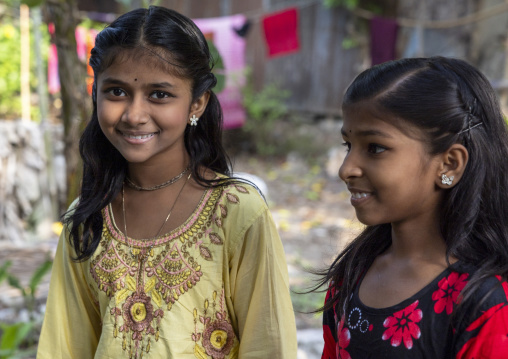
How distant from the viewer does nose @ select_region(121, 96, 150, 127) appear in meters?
1.68

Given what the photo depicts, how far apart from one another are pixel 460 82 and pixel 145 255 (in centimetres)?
100

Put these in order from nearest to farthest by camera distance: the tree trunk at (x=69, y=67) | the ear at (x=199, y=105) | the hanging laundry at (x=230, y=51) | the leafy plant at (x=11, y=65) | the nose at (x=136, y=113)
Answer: the nose at (x=136, y=113) → the ear at (x=199, y=105) → the tree trunk at (x=69, y=67) → the hanging laundry at (x=230, y=51) → the leafy plant at (x=11, y=65)

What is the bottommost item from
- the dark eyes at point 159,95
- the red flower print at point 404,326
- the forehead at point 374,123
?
the red flower print at point 404,326

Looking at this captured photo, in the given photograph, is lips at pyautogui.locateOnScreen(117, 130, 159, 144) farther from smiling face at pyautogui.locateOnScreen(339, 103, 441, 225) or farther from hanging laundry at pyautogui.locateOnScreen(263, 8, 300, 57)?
hanging laundry at pyautogui.locateOnScreen(263, 8, 300, 57)

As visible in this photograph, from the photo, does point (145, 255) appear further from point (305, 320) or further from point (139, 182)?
point (305, 320)

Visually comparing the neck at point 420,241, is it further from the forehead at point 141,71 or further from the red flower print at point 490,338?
the forehead at point 141,71

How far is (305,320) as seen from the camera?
3.82m

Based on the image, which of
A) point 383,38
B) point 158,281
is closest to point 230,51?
point 383,38

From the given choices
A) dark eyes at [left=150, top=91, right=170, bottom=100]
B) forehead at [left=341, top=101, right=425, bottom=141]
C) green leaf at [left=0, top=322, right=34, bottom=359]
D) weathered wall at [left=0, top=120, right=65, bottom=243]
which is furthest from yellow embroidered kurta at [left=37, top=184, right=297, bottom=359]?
weathered wall at [left=0, top=120, right=65, bottom=243]

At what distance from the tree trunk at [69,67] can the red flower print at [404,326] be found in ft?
7.25

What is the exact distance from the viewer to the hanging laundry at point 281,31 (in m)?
7.26

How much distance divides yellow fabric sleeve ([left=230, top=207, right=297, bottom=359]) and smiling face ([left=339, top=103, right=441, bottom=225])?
0.37m

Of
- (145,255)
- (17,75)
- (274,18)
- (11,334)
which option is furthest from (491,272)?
(17,75)

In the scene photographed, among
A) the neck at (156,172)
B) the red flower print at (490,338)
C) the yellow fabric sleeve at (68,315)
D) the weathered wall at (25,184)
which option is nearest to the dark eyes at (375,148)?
the red flower print at (490,338)
